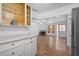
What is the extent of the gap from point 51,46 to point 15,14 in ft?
2.34

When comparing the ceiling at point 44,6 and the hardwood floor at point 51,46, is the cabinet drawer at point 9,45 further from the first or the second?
the ceiling at point 44,6

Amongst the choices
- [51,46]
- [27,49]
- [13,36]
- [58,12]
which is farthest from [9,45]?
[58,12]

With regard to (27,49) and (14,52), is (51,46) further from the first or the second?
(14,52)

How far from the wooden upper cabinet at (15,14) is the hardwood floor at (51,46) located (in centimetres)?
35

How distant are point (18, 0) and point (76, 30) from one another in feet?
2.94

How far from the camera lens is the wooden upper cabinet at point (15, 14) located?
1.17m

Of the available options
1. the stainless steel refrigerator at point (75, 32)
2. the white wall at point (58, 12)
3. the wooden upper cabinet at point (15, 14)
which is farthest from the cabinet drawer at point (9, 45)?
the stainless steel refrigerator at point (75, 32)

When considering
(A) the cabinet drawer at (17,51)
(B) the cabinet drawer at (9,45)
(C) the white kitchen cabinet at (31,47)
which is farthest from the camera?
(C) the white kitchen cabinet at (31,47)

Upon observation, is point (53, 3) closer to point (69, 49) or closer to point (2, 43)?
point (69, 49)

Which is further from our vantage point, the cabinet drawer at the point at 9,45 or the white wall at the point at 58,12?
the white wall at the point at 58,12

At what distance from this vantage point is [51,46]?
142 centimetres

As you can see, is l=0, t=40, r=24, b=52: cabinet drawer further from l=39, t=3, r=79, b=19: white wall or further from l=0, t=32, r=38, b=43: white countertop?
l=39, t=3, r=79, b=19: white wall

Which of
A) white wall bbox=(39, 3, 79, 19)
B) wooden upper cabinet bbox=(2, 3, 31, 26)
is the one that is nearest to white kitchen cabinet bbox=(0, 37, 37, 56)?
wooden upper cabinet bbox=(2, 3, 31, 26)

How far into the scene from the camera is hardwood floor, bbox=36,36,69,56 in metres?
1.32
